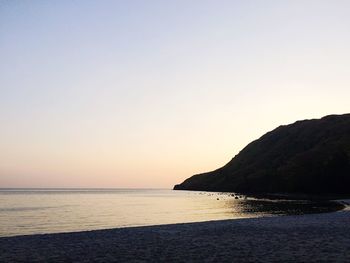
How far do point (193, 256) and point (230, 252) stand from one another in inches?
87.4

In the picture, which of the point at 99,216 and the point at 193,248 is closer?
the point at 193,248

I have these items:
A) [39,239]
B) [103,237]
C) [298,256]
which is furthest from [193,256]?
[39,239]

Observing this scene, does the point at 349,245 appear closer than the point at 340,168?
Yes

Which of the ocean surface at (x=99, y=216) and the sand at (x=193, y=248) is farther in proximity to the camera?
the ocean surface at (x=99, y=216)

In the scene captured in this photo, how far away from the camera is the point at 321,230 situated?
3288 cm

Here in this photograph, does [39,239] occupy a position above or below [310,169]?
below

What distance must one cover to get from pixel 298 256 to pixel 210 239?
30.9ft

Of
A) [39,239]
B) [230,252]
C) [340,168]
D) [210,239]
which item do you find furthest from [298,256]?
[340,168]

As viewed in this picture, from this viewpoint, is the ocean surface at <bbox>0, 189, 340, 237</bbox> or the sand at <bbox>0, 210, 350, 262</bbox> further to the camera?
the ocean surface at <bbox>0, 189, 340, 237</bbox>

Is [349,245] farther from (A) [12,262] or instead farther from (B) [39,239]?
(B) [39,239]

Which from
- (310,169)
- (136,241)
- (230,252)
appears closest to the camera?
(230,252)

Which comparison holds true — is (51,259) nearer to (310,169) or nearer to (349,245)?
(349,245)

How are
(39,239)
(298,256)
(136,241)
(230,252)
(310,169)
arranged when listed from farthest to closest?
(310,169) → (39,239) → (136,241) → (230,252) → (298,256)

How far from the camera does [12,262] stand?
20.6 m
